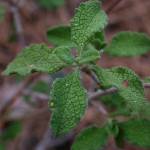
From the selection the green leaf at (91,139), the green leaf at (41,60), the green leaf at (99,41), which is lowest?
the green leaf at (91,139)

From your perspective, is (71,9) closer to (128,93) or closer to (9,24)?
(9,24)

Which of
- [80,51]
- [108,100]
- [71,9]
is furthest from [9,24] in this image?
[80,51]

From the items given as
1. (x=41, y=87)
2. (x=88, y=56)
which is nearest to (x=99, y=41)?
(x=88, y=56)

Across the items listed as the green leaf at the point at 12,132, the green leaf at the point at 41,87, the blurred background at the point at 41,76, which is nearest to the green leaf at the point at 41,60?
the blurred background at the point at 41,76

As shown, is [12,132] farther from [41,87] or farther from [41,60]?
[41,60]

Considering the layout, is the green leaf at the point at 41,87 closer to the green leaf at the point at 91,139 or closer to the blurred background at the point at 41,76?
the blurred background at the point at 41,76
